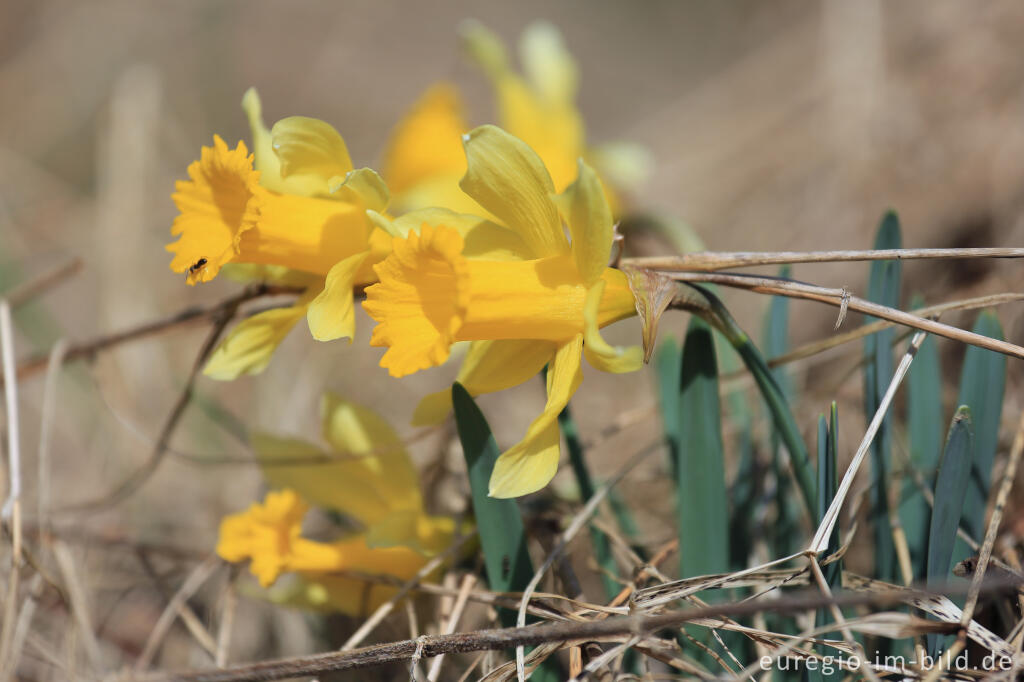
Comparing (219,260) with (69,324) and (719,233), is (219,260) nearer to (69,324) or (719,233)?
(719,233)

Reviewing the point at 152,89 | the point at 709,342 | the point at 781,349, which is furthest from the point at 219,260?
the point at 152,89

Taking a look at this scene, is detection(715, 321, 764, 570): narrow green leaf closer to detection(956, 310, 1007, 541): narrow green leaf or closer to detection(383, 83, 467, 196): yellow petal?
detection(956, 310, 1007, 541): narrow green leaf

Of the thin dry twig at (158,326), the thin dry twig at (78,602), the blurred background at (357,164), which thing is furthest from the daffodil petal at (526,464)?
the thin dry twig at (78,602)

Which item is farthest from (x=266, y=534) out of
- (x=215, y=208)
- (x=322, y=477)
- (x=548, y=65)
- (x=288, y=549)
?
(x=548, y=65)

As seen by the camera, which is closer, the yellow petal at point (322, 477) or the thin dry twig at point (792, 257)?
the thin dry twig at point (792, 257)

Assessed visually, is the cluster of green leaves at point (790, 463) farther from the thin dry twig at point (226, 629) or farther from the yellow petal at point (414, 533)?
the thin dry twig at point (226, 629)
